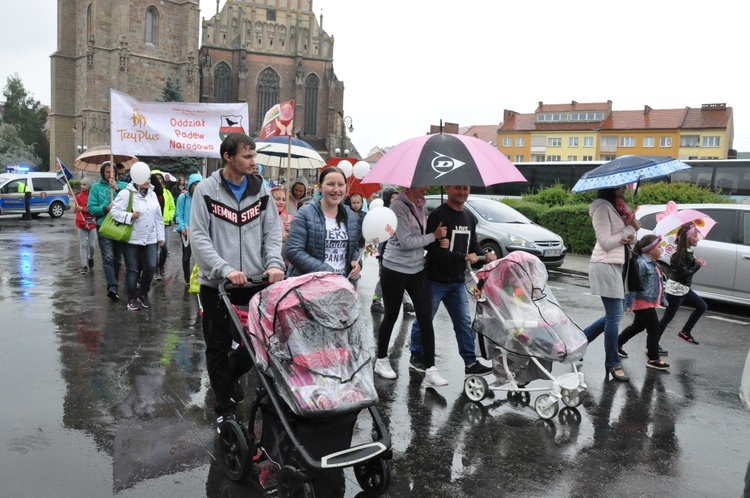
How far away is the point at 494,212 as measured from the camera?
626 inches

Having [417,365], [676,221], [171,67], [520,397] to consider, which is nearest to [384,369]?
[417,365]

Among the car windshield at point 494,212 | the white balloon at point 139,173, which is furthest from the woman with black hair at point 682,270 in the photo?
the car windshield at point 494,212

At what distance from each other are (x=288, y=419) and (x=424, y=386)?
2.52 m

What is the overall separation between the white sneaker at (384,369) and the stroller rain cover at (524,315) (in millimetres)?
1083

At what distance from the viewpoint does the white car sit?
1007 centimetres

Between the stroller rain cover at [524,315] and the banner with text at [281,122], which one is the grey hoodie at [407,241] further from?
the banner with text at [281,122]

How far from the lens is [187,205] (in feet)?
35.2

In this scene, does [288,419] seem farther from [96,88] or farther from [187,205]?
[96,88]

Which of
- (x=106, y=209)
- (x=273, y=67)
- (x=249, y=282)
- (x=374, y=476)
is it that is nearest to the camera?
(x=374, y=476)

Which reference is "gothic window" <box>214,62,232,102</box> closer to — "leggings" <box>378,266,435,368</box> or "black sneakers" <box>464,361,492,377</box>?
"leggings" <box>378,266,435,368</box>

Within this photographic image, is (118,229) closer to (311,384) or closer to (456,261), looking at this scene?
(456,261)

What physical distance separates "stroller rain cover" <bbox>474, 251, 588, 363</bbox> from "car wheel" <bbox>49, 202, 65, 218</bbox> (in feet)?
92.6

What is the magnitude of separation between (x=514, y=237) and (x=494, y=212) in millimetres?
1377

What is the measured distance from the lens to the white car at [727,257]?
10070 mm
